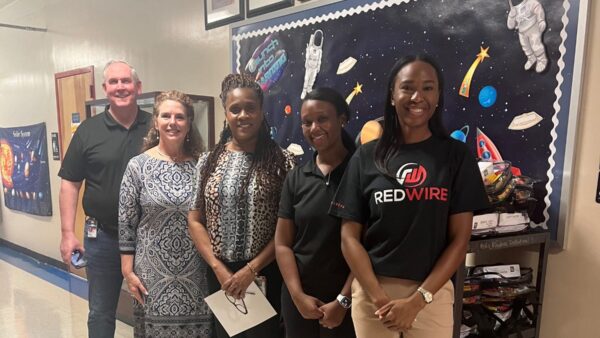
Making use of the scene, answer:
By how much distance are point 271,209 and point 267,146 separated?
0.24 meters

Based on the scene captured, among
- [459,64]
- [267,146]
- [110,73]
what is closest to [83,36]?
[110,73]

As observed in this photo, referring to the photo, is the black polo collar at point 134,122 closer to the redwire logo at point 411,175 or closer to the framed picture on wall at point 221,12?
the framed picture on wall at point 221,12

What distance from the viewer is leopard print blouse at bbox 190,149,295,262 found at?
1.59 meters

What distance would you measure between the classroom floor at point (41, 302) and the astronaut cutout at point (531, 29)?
2.77 m

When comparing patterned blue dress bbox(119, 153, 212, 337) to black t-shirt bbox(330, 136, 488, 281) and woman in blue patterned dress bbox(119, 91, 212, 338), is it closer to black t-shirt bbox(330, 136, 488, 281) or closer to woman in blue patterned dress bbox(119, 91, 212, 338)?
woman in blue patterned dress bbox(119, 91, 212, 338)

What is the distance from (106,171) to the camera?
2023mm

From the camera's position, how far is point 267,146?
1671 millimetres

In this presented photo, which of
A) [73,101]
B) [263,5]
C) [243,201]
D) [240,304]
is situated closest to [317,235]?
[243,201]

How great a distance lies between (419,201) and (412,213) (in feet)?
0.12

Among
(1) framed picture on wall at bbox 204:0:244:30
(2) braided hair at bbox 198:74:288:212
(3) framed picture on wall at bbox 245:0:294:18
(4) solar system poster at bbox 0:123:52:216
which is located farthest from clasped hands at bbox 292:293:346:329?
(4) solar system poster at bbox 0:123:52:216

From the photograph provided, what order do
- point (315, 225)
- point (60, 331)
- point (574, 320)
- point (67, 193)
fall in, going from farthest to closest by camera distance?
1. point (60, 331)
2. point (67, 193)
3. point (574, 320)
4. point (315, 225)

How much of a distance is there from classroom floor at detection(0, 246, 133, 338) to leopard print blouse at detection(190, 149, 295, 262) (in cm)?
177

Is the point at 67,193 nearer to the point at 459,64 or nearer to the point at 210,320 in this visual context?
the point at 210,320

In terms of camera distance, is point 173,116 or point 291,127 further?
point 291,127
